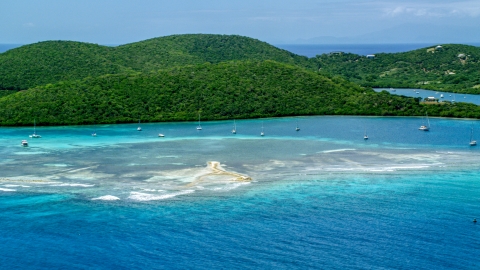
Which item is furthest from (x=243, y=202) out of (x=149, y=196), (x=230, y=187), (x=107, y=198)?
(x=107, y=198)

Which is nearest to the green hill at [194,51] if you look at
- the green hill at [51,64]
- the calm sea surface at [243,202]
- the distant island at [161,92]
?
the distant island at [161,92]

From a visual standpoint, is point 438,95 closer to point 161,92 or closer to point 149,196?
point 161,92

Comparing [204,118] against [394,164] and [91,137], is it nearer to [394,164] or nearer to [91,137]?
[91,137]

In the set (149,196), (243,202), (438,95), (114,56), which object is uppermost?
(114,56)

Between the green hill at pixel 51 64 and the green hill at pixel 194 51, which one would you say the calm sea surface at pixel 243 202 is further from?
the green hill at pixel 194 51

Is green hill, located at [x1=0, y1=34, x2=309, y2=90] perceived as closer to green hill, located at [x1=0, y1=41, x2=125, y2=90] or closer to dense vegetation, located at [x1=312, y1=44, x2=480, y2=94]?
green hill, located at [x1=0, y1=41, x2=125, y2=90]

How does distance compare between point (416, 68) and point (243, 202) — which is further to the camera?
point (416, 68)

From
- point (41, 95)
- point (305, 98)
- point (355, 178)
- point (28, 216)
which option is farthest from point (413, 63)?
point (28, 216)
